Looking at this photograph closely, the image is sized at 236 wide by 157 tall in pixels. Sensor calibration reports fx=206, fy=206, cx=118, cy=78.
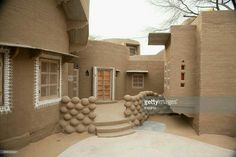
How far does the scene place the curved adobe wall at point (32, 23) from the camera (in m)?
5.46

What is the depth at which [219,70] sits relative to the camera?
7.81 m

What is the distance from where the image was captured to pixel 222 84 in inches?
307

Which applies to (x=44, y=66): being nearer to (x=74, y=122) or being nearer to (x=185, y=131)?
(x=74, y=122)

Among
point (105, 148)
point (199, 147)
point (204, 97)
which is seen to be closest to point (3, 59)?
point (105, 148)

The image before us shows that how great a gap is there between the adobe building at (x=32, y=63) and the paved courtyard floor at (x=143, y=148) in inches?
59.3

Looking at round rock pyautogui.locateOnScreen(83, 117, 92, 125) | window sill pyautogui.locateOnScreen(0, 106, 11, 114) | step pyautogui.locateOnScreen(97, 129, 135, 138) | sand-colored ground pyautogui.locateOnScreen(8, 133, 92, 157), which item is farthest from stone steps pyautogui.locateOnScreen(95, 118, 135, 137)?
window sill pyautogui.locateOnScreen(0, 106, 11, 114)

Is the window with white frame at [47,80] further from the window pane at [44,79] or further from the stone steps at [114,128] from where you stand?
the stone steps at [114,128]

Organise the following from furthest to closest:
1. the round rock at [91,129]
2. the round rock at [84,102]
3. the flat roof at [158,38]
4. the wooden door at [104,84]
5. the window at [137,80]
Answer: the window at [137,80]
the wooden door at [104,84]
the flat roof at [158,38]
the round rock at [84,102]
the round rock at [91,129]

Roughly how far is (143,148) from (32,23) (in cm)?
507

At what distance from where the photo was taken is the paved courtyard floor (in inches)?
231

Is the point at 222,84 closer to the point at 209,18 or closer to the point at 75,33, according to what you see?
the point at 209,18

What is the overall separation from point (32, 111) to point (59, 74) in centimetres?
205

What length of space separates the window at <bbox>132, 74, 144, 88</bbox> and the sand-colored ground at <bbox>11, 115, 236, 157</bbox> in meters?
6.67

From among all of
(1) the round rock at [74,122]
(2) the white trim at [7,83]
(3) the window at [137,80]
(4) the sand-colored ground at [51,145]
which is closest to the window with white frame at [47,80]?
(1) the round rock at [74,122]
